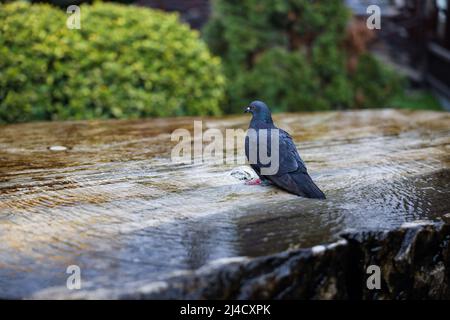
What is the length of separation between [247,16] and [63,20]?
266cm

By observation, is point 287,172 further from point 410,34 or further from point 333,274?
point 410,34

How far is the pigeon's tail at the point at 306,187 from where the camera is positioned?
2.30 meters

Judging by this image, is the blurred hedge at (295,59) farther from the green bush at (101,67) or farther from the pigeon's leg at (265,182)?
the pigeon's leg at (265,182)

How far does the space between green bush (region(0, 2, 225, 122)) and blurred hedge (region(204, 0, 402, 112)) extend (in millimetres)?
1250

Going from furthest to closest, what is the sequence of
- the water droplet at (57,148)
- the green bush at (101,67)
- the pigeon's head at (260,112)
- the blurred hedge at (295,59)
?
the blurred hedge at (295,59)
the green bush at (101,67)
the water droplet at (57,148)
the pigeon's head at (260,112)

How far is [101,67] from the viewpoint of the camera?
5.12 meters

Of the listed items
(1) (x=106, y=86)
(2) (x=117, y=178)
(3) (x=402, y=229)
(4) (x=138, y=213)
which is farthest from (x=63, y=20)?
(3) (x=402, y=229)

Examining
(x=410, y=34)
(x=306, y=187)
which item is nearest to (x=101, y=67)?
(x=306, y=187)

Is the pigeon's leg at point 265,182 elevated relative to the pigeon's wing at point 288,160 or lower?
lower

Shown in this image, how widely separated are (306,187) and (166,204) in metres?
0.56

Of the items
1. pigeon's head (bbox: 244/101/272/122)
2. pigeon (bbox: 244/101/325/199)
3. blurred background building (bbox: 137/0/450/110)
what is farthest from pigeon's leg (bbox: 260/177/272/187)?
blurred background building (bbox: 137/0/450/110)

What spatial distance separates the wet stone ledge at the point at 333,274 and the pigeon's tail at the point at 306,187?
1.24 ft

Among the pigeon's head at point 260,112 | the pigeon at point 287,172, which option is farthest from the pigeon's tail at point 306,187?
the pigeon's head at point 260,112
